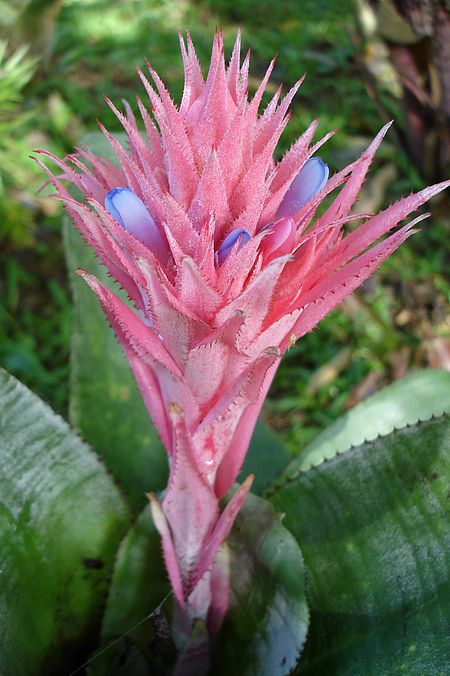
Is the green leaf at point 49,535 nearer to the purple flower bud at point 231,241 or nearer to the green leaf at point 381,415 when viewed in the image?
the green leaf at point 381,415

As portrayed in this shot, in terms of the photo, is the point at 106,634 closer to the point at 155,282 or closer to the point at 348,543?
the point at 348,543

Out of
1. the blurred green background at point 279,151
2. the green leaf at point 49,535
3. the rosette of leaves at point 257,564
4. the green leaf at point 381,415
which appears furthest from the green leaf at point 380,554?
the blurred green background at point 279,151

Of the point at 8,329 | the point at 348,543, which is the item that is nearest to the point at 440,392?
the point at 348,543

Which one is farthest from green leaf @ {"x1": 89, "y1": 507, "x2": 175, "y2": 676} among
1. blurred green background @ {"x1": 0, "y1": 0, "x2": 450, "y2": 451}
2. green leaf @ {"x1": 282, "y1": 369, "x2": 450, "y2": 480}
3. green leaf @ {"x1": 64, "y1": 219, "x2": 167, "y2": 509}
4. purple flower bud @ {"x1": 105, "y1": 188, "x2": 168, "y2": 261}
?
blurred green background @ {"x1": 0, "y1": 0, "x2": 450, "y2": 451}

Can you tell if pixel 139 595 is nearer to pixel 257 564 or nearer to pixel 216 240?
pixel 257 564

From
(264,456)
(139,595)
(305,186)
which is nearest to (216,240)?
(305,186)

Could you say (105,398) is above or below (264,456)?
above
